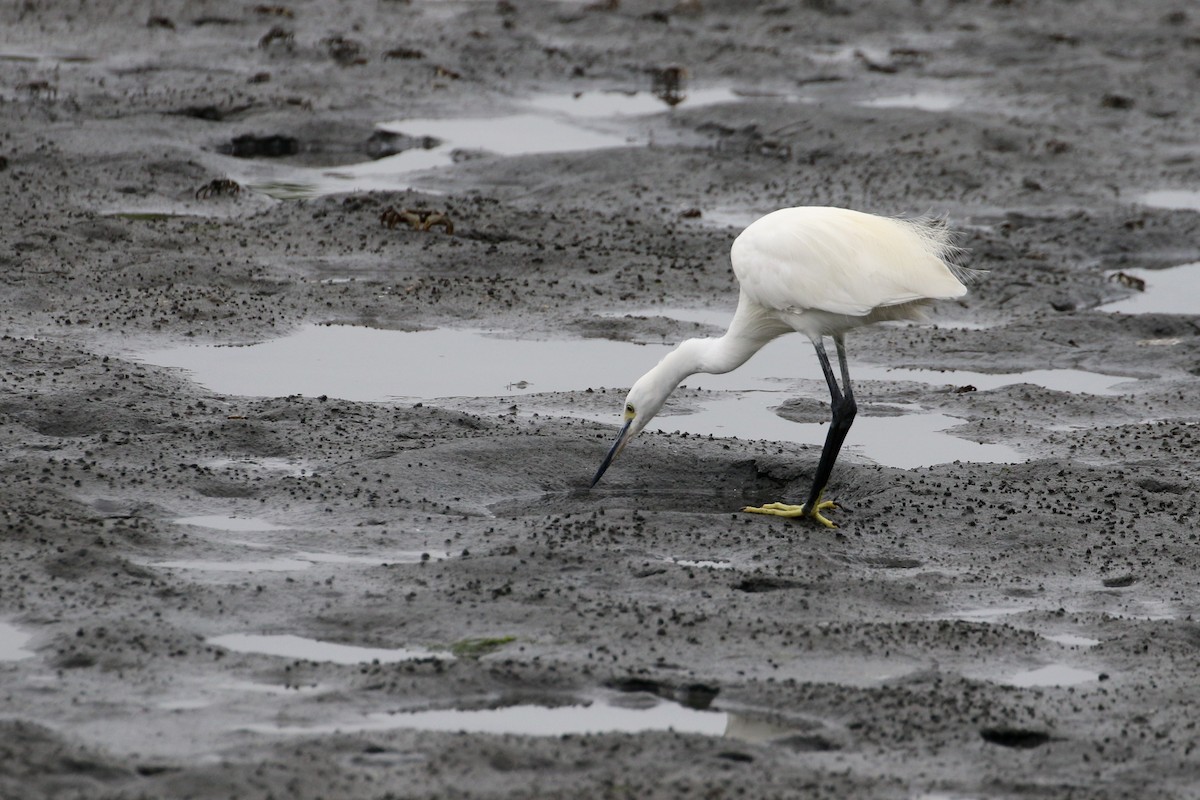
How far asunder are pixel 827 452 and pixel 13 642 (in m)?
3.21

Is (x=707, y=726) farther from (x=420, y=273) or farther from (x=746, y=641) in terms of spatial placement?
(x=420, y=273)

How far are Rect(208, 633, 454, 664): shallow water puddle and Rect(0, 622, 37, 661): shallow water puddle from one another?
54 cm

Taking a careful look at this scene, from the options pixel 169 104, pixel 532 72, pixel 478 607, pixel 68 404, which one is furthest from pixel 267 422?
pixel 532 72

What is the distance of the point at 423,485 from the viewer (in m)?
6.64

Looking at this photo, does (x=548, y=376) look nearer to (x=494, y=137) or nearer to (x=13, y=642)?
(x=13, y=642)

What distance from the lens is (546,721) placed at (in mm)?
4680

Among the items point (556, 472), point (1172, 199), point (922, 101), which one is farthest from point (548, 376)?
point (922, 101)

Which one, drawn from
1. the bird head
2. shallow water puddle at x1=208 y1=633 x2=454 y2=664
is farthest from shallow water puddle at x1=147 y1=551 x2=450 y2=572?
the bird head

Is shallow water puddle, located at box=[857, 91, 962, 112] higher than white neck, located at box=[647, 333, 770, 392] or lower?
higher

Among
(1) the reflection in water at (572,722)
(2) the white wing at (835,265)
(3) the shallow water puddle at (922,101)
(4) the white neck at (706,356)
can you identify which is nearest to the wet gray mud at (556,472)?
(1) the reflection in water at (572,722)

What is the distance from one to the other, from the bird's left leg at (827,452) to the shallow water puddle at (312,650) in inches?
77.3

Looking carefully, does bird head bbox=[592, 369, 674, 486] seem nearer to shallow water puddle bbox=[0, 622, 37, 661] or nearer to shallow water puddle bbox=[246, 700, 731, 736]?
shallow water puddle bbox=[246, 700, 731, 736]

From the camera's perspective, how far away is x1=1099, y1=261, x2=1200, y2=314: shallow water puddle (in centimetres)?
1006

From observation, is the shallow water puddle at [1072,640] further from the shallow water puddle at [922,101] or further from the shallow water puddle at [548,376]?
the shallow water puddle at [922,101]
